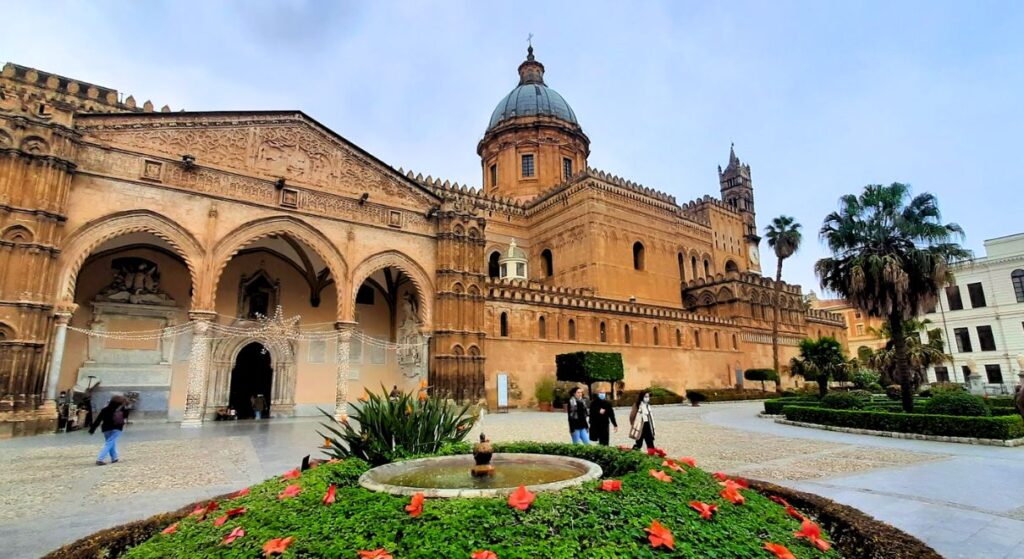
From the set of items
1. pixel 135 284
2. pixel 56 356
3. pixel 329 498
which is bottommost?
pixel 329 498

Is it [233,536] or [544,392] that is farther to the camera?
[544,392]

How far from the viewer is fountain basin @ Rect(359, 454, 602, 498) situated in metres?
3.64

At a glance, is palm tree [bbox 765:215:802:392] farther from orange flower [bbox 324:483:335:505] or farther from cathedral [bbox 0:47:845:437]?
orange flower [bbox 324:483:335:505]

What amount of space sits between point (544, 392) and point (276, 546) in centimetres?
2233

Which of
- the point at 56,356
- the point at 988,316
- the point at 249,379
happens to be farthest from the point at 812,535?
the point at 988,316

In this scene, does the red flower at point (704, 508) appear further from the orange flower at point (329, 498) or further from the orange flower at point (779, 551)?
the orange flower at point (329, 498)

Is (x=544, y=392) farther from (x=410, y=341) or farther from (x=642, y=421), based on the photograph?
(x=642, y=421)

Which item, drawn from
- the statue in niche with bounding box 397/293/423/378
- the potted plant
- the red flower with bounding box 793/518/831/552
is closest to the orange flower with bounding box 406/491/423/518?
the red flower with bounding box 793/518/831/552

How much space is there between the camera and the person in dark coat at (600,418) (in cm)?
894

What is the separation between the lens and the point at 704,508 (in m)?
3.24

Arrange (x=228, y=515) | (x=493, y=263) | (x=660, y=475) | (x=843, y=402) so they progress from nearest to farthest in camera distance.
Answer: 1. (x=228, y=515)
2. (x=660, y=475)
3. (x=843, y=402)
4. (x=493, y=263)

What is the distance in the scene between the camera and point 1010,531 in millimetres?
5094

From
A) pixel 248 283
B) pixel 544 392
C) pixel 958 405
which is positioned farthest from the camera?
pixel 544 392

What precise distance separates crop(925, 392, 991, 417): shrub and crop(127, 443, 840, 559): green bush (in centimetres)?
1279
